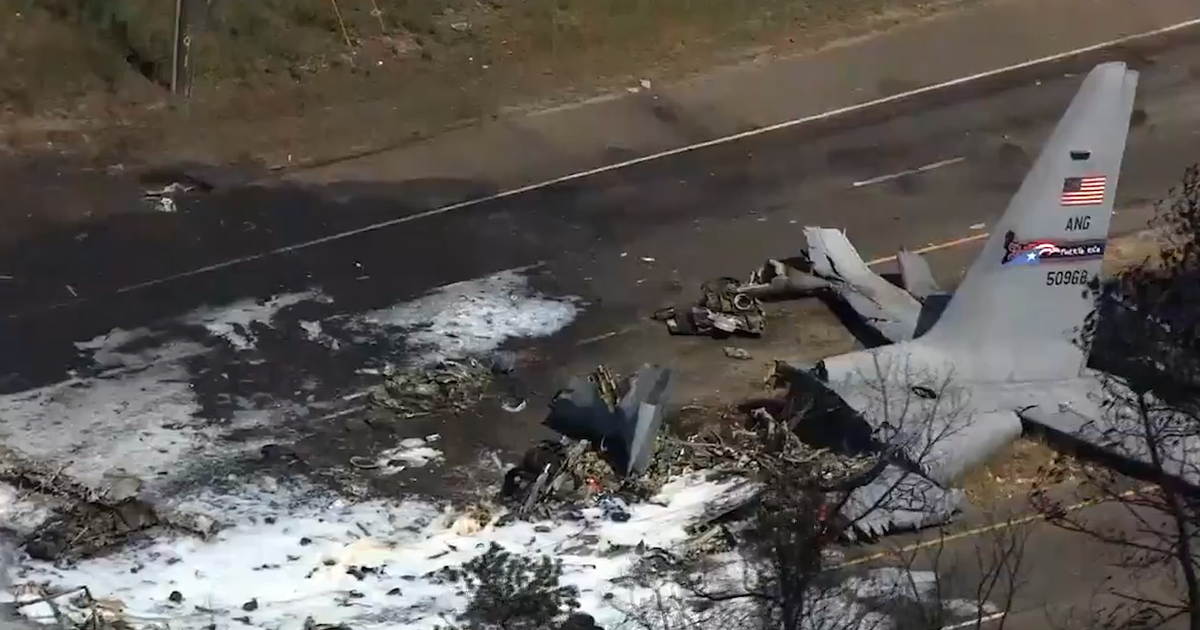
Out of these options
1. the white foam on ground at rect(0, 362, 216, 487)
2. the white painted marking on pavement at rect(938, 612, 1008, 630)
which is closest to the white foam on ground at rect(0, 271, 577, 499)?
the white foam on ground at rect(0, 362, 216, 487)

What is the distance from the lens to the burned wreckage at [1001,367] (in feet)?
71.1

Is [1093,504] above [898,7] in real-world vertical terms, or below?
below

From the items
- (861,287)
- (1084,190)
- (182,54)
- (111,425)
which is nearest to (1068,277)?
(1084,190)

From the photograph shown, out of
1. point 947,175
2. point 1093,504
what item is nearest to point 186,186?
point 947,175

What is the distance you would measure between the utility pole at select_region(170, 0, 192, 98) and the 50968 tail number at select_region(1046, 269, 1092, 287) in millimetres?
19745

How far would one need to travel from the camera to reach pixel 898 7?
38.9m

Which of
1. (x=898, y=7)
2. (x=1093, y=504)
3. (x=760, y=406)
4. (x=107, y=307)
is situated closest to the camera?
(x=1093, y=504)

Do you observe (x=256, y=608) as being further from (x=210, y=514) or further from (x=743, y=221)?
(x=743, y=221)

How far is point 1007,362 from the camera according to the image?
23.2 meters

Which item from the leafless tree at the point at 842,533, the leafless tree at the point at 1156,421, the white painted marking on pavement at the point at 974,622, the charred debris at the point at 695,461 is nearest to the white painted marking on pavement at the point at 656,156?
the charred debris at the point at 695,461

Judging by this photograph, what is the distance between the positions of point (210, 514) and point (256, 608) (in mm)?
2489

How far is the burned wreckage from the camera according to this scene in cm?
2167

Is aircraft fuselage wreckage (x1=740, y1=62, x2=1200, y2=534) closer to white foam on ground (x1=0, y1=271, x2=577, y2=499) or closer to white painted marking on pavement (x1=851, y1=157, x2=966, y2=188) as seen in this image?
white foam on ground (x1=0, y1=271, x2=577, y2=499)

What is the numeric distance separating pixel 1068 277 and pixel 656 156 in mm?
12459
